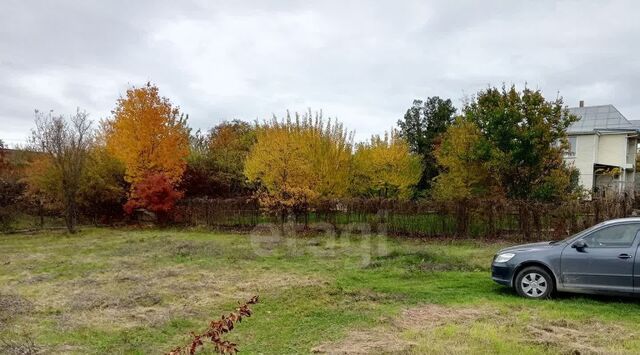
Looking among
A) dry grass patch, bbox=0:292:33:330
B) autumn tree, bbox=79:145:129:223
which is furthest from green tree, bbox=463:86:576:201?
autumn tree, bbox=79:145:129:223

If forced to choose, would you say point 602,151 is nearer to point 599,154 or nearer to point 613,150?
point 599,154

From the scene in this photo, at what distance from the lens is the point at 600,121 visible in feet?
113

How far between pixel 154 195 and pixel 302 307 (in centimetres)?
1770

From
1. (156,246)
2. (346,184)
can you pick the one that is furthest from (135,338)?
(346,184)

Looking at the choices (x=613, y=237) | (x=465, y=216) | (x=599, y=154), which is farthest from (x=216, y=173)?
(x=599, y=154)

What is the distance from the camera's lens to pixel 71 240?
729 inches

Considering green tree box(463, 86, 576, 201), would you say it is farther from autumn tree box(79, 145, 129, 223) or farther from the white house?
autumn tree box(79, 145, 129, 223)

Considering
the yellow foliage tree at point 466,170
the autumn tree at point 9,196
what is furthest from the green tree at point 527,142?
the autumn tree at point 9,196

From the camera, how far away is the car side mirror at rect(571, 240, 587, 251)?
7.52m

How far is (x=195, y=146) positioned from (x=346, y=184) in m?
15.3

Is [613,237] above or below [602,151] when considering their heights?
below

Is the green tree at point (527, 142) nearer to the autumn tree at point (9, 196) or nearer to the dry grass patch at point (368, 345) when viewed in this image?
the dry grass patch at point (368, 345)

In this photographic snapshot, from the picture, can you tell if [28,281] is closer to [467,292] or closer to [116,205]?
[467,292]

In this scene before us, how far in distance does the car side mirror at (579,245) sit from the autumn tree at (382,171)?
19741mm
